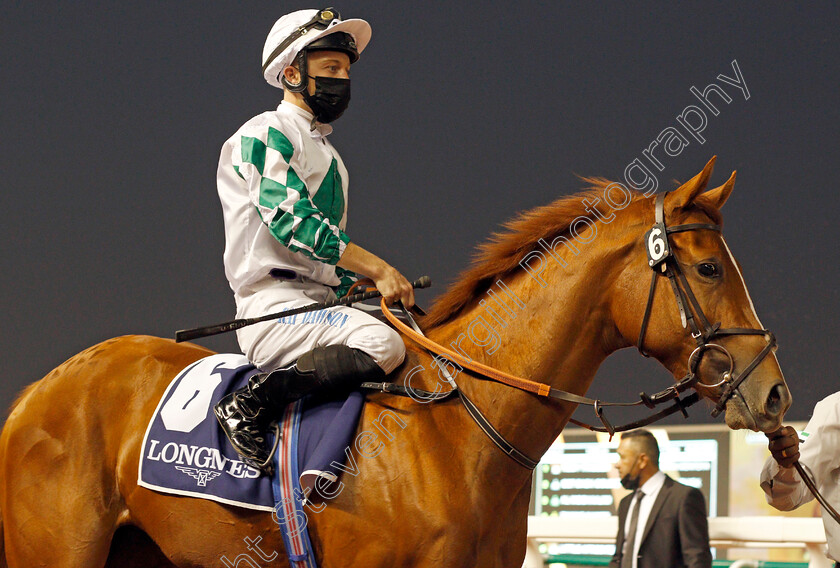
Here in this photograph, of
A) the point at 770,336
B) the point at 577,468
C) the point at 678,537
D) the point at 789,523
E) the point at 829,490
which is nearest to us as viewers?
the point at 770,336

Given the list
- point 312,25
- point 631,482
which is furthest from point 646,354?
point 631,482

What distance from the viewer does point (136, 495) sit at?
7.99 ft

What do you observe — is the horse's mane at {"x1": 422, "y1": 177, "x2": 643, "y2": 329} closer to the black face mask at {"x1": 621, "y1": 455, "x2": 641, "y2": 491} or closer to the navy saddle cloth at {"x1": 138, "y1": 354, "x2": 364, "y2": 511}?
the navy saddle cloth at {"x1": 138, "y1": 354, "x2": 364, "y2": 511}

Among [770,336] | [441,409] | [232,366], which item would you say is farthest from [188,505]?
[770,336]

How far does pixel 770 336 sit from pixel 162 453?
1.64 metres

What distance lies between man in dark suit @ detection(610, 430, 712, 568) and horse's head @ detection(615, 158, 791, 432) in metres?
2.06

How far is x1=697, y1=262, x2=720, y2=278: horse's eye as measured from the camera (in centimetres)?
204

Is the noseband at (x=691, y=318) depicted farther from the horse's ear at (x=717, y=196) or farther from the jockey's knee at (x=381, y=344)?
the jockey's knee at (x=381, y=344)

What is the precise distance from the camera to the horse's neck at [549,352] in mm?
2172

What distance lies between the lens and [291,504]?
2176 mm

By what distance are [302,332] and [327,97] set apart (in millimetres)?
714

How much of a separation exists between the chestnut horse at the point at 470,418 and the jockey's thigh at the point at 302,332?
0.13 metres

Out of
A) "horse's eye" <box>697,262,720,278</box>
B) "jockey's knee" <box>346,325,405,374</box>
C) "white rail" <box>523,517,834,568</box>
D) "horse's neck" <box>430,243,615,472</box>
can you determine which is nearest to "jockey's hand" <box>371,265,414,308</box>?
"jockey's knee" <box>346,325,405,374</box>

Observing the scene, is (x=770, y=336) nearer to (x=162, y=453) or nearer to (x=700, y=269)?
(x=700, y=269)
